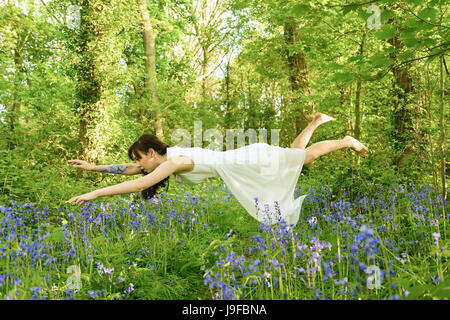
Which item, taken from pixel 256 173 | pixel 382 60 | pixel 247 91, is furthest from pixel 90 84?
pixel 247 91

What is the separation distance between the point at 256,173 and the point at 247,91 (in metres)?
9.68

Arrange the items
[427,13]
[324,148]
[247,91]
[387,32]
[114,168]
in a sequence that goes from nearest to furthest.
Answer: [427,13] < [387,32] < [324,148] < [114,168] < [247,91]

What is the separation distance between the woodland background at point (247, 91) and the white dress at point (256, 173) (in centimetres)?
126

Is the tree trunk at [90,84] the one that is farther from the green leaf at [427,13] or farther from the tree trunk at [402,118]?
the green leaf at [427,13]

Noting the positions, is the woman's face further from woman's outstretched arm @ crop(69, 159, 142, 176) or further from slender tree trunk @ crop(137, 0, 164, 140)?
slender tree trunk @ crop(137, 0, 164, 140)

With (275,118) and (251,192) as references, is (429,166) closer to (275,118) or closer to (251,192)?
(251,192)

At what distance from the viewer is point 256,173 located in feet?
13.5

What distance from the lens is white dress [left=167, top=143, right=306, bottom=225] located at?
3.99 m

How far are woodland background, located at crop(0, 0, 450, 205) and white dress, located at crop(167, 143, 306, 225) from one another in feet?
4.15

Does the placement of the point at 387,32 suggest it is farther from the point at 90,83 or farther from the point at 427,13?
the point at 90,83

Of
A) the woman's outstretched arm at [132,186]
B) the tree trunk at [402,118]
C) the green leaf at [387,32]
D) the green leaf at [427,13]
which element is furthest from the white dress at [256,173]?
the tree trunk at [402,118]

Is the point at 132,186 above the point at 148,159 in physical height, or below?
below
